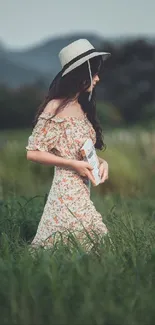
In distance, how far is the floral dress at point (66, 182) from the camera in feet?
13.8

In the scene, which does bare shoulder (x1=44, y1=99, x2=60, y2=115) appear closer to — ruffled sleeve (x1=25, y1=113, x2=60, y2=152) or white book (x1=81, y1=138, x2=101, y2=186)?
ruffled sleeve (x1=25, y1=113, x2=60, y2=152)

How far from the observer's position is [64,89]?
4.24m

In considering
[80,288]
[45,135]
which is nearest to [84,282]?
[80,288]

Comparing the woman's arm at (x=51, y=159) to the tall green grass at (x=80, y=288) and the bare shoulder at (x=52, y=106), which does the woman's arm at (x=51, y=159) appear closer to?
the bare shoulder at (x=52, y=106)

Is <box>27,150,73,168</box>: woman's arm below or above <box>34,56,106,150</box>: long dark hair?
below

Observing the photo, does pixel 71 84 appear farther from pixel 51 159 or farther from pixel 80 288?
pixel 80 288

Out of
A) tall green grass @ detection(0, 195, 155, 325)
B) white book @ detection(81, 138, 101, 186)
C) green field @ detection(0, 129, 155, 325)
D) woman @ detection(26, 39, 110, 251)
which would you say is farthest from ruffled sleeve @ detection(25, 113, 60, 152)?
tall green grass @ detection(0, 195, 155, 325)

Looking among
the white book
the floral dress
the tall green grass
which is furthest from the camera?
the floral dress

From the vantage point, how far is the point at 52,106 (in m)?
4.23

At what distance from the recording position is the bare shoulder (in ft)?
13.9

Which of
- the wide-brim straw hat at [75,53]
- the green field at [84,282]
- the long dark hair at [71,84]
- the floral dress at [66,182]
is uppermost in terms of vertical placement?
the wide-brim straw hat at [75,53]

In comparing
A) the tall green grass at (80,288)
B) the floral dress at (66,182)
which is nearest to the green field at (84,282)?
the tall green grass at (80,288)

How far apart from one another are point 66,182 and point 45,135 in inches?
11.0

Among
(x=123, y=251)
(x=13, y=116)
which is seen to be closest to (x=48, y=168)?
(x=123, y=251)
